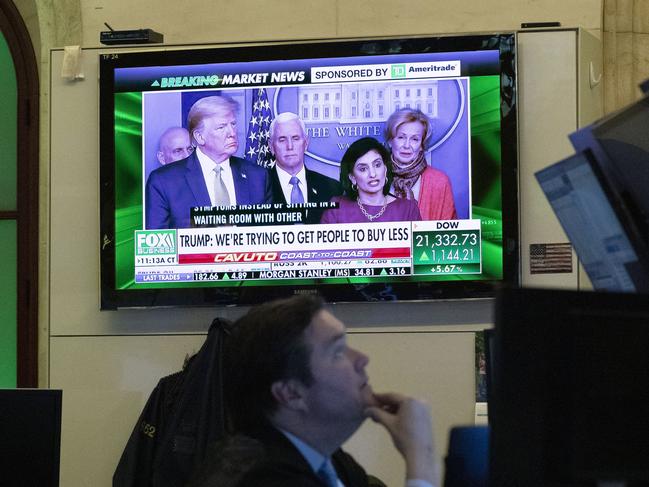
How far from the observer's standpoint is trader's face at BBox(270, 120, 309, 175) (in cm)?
438

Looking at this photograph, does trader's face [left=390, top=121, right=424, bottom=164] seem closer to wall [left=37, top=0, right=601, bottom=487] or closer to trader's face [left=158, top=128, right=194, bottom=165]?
wall [left=37, top=0, right=601, bottom=487]

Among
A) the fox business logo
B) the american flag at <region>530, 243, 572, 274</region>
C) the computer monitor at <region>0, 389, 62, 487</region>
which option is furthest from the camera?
the fox business logo

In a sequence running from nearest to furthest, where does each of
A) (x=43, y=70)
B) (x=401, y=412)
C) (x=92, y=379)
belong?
(x=401, y=412)
(x=92, y=379)
(x=43, y=70)

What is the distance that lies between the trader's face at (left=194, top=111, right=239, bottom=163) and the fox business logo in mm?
342

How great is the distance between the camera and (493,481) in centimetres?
190

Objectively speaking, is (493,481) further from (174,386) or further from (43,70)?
(43,70)

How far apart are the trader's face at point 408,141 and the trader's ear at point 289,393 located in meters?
2.23

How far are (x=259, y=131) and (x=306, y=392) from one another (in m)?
2.32

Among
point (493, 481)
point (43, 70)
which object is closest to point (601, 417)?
point (493, 481)

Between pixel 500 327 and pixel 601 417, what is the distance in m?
0.19

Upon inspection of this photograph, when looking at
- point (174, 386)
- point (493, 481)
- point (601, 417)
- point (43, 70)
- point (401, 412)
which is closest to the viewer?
point (601, 417)

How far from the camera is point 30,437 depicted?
9.11 ft

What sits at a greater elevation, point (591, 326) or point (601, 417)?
point (591, 326)

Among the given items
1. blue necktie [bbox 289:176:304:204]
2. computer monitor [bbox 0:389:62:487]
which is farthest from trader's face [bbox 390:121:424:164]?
computer monitor [bbox 0:389:62:487]
